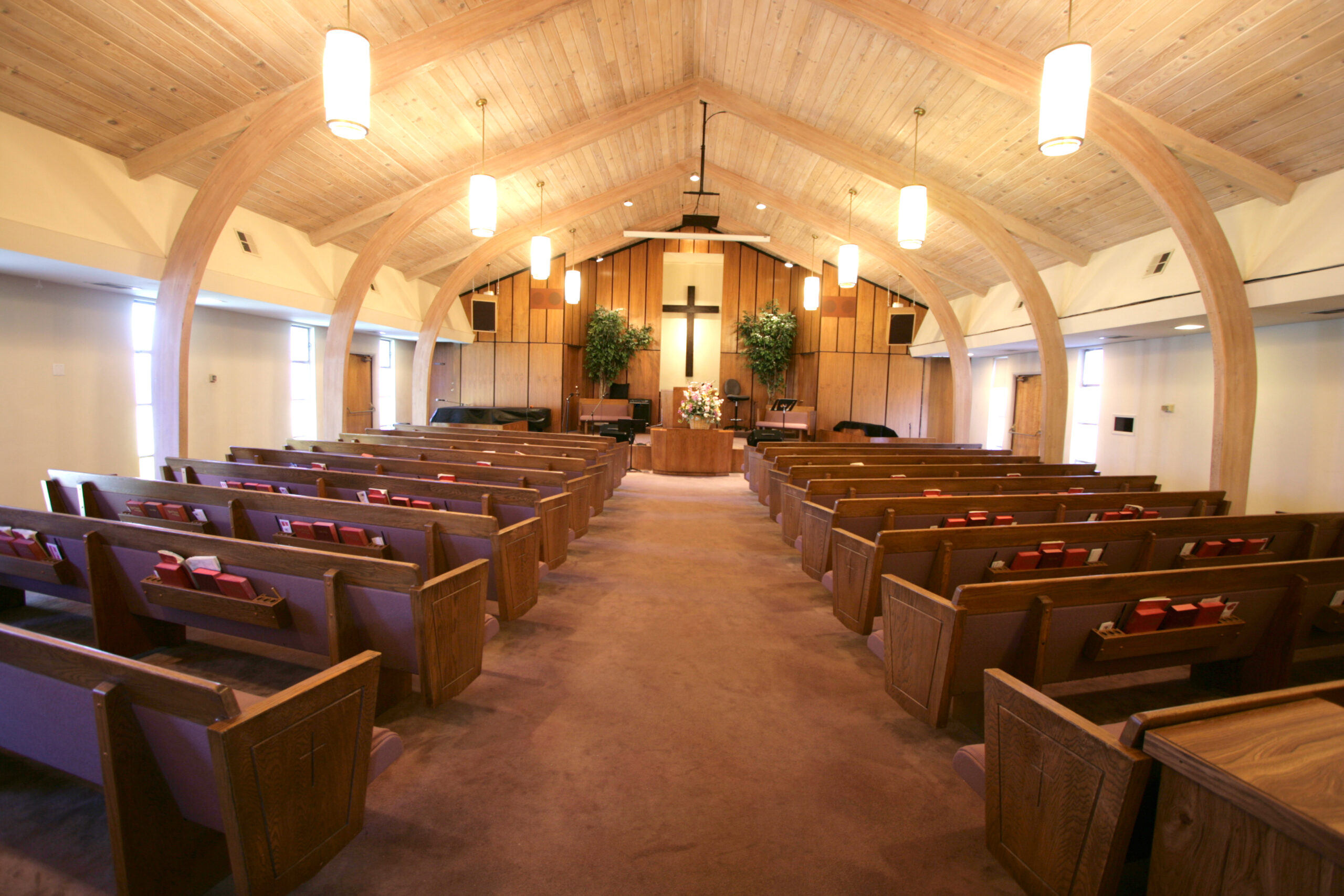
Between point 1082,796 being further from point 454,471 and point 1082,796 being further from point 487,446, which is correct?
point 487,446

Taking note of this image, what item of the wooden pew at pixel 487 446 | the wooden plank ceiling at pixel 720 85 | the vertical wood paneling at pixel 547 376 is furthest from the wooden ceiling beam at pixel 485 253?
the wooden pew at pixel 487 446

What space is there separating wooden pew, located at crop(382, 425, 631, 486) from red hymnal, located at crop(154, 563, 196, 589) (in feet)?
15.8

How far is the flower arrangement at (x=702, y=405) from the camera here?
9438 mm

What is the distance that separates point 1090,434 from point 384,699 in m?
10.0

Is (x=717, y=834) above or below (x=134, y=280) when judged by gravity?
below

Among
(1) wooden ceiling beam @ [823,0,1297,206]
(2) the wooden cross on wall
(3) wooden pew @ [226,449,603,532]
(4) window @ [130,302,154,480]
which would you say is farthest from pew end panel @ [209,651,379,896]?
(2) the wooden cross on wall

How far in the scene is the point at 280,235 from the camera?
7367mm

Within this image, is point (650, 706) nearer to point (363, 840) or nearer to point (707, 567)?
point (363, 840)

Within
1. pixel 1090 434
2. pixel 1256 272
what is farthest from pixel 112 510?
pixel 1090 434

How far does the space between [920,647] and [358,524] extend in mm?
2718

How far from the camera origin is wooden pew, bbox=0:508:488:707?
2.15 m

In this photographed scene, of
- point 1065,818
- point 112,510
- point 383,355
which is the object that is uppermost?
point 383,355

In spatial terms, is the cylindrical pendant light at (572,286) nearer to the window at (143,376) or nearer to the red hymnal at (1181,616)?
the window at (143,376)

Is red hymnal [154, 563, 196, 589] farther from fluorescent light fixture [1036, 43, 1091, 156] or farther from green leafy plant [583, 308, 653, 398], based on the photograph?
green leafy plant [583, 308, 653, 398]
